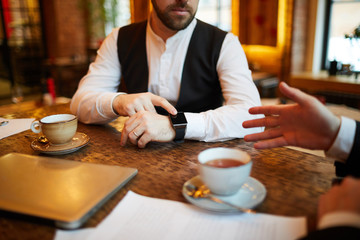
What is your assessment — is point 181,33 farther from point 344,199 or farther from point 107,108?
point 344,199

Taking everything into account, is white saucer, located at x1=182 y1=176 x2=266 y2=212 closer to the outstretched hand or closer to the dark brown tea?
the dark brown tea

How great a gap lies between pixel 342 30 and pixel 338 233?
4.10m

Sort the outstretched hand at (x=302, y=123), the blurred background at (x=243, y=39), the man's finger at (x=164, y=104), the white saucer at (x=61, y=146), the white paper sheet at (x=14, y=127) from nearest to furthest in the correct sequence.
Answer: the outstretched hand at (x=302, y=123) → the white saucer at (x=61, y=146) → the man's finger at (x=164, y=104) → the white paper sheet at (x=14, y=127) → the blurred background at (x=243, y=39)

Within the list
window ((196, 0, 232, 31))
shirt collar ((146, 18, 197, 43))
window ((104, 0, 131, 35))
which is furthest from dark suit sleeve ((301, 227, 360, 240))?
window ((104, 0, 131, 35))

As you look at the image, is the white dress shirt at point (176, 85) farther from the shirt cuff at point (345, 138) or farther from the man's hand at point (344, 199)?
the man's hand at point (344, 199)

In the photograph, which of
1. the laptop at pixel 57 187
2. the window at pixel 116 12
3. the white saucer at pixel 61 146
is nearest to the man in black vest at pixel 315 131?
the laptop at pixel 57 187

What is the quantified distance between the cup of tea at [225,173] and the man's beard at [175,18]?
88 cm

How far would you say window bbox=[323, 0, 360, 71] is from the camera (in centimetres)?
370

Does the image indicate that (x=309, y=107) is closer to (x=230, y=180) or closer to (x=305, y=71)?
(x=230, y=180)

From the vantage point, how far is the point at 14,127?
1.24 m

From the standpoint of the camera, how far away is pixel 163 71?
1.53 metres

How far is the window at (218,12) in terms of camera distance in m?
5.00

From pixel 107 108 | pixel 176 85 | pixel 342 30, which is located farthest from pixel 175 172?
pixel 342 30

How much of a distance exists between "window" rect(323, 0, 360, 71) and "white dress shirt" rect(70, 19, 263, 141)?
290cm
